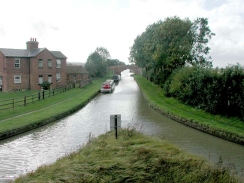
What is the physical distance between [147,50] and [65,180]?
36.2m

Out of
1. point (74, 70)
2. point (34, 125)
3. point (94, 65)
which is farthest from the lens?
point (94, 65)

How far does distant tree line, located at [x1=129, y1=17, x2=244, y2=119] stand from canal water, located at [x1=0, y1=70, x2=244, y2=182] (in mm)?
3832

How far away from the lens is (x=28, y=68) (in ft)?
146

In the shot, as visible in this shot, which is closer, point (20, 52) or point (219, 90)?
point (219, 90)

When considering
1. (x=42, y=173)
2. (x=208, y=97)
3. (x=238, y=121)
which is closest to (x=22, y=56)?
(x=208, y=97)

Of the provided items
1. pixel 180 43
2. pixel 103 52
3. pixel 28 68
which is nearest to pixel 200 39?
pixel 180 43

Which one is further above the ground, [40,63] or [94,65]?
[94,65]

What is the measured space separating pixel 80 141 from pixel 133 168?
7.26m

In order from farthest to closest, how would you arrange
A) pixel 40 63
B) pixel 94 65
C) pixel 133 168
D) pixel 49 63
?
1. pixel 94 65
2. pixel 49 63
3. pixel 40 63
4. pixel 133 168

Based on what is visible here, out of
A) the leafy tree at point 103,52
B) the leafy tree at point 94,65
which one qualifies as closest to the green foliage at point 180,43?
the leafy tree at point 94,65

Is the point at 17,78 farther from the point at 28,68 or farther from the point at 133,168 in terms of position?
the point at 133,168

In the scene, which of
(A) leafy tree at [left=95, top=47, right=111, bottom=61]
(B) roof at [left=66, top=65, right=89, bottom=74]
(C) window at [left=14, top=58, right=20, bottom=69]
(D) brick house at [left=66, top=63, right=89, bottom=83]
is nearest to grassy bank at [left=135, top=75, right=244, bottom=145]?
(C) window at [left=14, top=58, right=20, bottom=69]

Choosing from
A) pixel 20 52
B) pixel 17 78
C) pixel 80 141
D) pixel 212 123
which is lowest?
pixel 80 141

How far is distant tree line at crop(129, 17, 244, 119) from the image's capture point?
21875 millimetres
